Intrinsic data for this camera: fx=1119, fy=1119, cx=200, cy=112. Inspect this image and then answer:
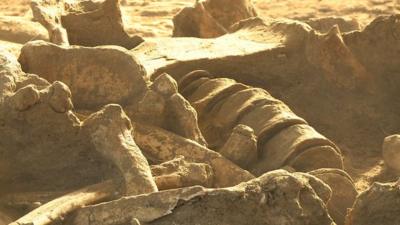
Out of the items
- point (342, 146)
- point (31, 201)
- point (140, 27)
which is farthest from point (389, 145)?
point (140, 27)

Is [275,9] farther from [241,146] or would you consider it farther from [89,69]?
[241,146]

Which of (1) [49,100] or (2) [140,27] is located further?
(2) [140,27]

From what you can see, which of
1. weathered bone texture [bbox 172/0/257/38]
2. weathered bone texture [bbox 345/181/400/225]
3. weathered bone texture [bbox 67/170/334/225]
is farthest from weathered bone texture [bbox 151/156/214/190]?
weathered bone texture [bbox 172/0/257/38]

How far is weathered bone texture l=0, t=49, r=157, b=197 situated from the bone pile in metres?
0.01

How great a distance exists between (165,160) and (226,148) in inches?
26.2

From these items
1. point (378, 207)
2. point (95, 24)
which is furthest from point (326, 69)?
point (378, 207)

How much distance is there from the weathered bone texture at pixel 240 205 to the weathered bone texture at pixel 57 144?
0.80 m

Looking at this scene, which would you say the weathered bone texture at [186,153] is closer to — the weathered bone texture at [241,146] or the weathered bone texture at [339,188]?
the weathered bone texture at [241,146]

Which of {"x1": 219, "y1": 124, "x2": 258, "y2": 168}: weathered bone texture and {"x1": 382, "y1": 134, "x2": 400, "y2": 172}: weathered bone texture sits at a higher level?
{"x1": 219, "y1": 124, "x2": 258, "y2": 168}: weathered bone texture

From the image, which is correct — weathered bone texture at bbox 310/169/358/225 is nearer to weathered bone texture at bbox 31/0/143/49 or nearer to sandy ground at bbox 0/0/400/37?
weathered bone texture at bbox 31/0/143/49

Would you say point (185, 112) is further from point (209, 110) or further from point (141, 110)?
point (209, 110)

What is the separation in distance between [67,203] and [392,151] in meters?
3.90

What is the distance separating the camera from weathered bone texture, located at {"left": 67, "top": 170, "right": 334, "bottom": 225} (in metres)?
7.42

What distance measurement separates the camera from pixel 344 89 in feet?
39.2
